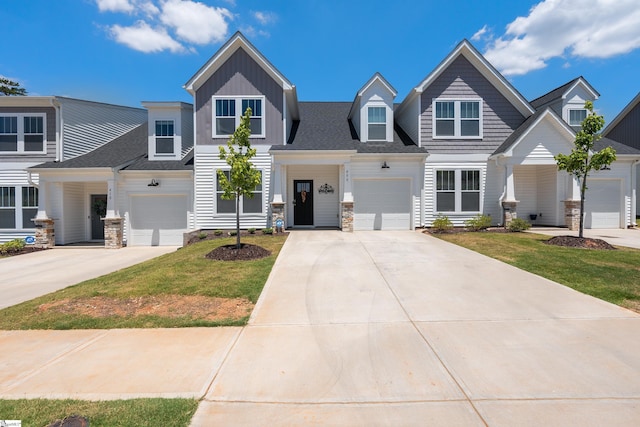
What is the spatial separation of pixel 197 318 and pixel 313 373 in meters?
2.49

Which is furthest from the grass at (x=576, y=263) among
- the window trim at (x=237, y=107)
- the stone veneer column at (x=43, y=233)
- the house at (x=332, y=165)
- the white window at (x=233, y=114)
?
the stone veneer column at (x=43, y=233)

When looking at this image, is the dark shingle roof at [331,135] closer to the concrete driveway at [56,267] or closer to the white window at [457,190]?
the white window at [457,190]

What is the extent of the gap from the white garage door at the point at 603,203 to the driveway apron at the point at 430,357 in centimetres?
1232

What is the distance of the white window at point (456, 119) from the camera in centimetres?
1516

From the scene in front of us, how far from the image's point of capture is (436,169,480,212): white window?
15.1 meters

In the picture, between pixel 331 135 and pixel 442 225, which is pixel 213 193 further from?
pixel 442 225

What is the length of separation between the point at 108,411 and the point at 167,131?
14.8 meters

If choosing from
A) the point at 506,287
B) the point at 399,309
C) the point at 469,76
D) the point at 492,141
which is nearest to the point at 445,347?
the point at 399,309

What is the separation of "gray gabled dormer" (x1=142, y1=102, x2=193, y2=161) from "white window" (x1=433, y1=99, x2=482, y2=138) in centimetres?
1240

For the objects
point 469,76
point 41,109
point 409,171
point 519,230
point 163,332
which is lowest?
point 163,332

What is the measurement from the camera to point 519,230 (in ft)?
45.1

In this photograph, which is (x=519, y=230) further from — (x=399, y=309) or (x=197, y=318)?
(x=197, y=318)

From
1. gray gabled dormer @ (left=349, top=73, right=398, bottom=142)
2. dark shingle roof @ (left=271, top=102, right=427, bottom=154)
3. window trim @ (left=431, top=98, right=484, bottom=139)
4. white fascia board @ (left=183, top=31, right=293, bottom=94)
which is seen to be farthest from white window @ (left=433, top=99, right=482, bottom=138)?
white fascia board @ (left=183, top=31, right=293, bottom=94)

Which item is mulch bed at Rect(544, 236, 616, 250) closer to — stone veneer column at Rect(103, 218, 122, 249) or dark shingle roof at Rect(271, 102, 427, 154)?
dark shingle roof at Rect(271, 102, 427, 154)
